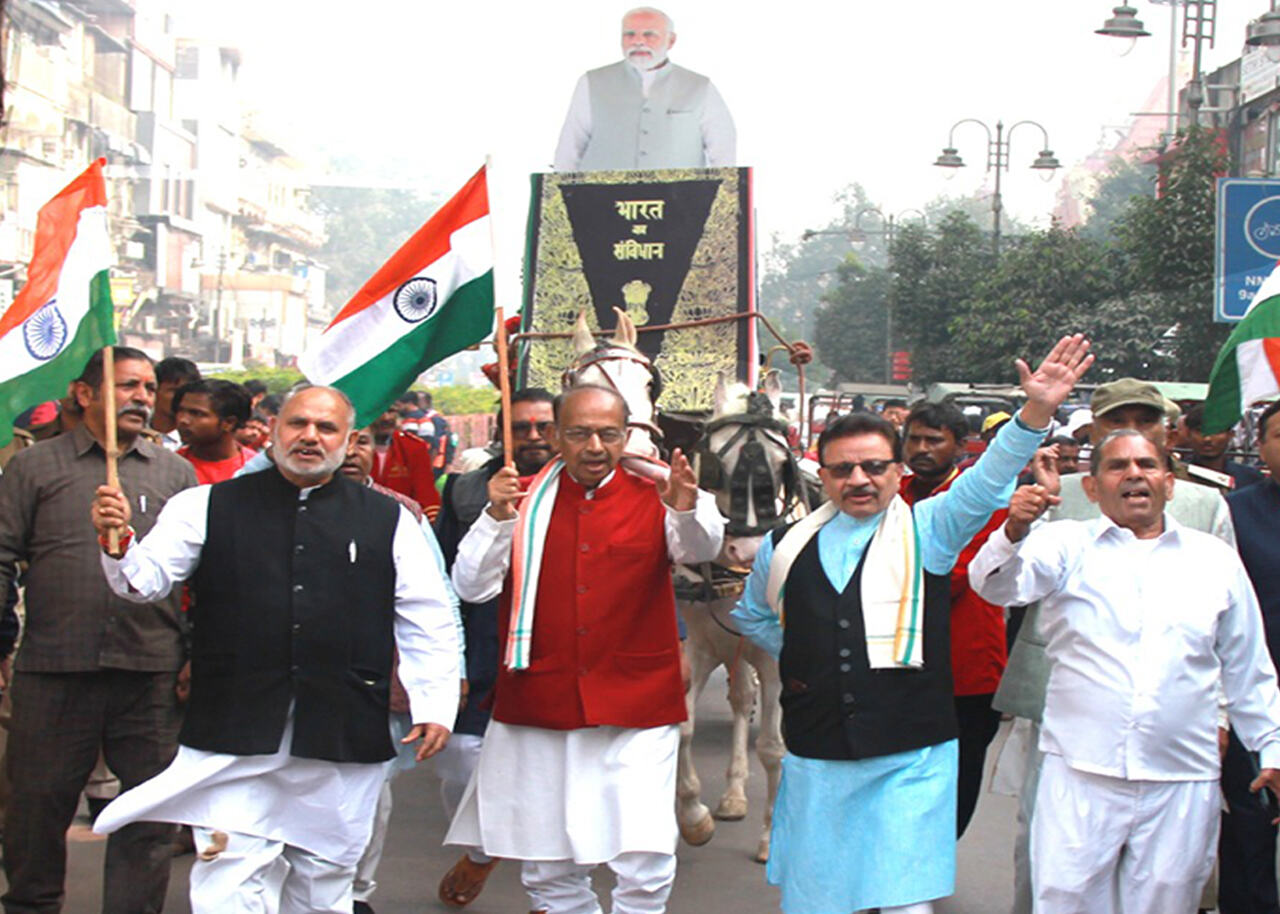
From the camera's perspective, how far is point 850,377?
197 ft

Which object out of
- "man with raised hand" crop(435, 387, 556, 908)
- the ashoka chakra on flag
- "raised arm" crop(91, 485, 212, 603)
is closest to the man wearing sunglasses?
"raised arm" crop(91, 485, 212, 603)

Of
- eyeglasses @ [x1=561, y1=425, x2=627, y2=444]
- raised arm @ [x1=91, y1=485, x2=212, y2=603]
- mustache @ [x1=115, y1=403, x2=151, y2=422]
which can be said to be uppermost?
mustache @ [x1=115, y1=403, x2=151, y2=422]

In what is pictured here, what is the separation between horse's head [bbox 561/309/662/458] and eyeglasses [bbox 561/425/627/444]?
52cm

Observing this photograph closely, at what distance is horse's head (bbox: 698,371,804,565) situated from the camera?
7.01 metres

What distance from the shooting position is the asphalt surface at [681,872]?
22.9 feet

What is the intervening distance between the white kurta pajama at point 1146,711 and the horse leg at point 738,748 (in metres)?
3.27

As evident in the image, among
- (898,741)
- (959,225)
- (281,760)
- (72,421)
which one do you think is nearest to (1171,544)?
(898,741)

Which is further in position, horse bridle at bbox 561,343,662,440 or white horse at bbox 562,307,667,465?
horse bridle at bbox 561,343,662,440

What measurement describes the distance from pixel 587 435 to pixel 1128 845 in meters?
2.05

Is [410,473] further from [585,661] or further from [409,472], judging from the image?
[585,661]

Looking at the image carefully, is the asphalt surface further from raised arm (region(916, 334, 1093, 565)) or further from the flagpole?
raised arm (region(916, 334, 1093, 565))

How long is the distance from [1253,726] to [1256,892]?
43.0 inches

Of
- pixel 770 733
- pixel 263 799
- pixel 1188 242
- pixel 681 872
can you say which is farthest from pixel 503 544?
pixel 1188 242

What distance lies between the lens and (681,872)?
753 centimetres
